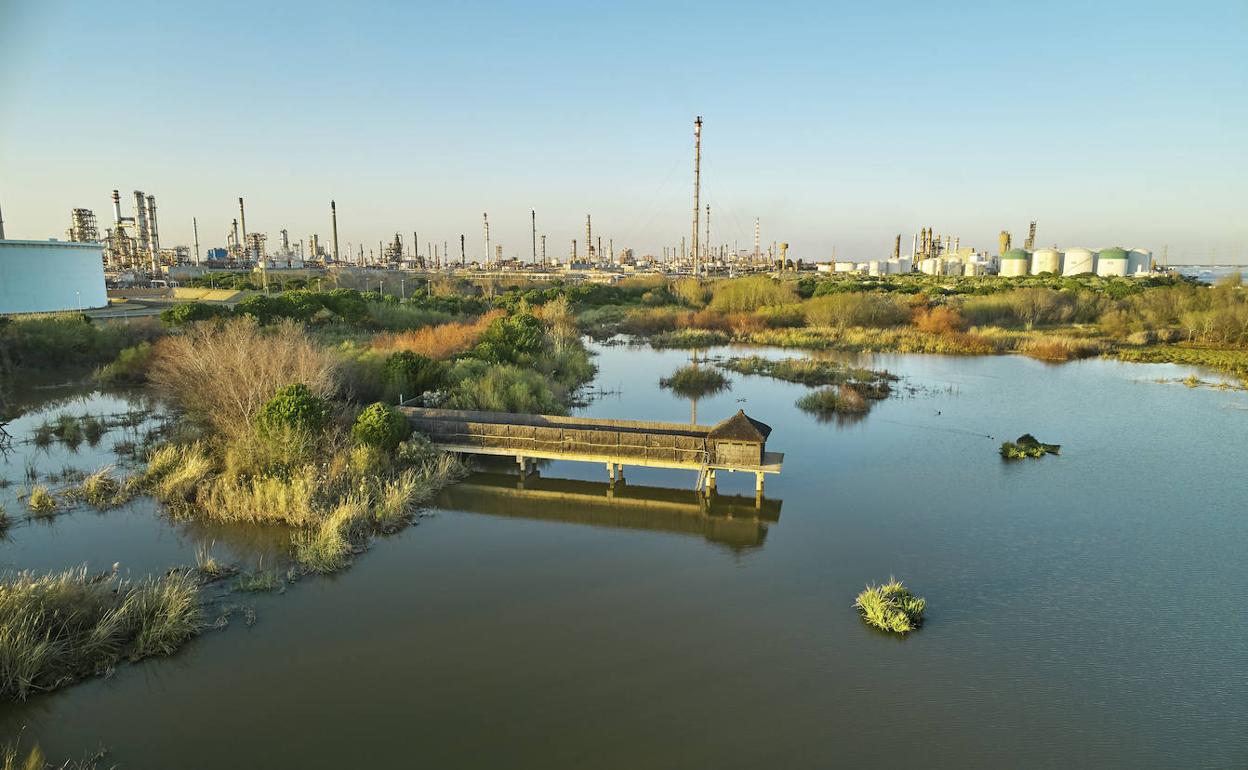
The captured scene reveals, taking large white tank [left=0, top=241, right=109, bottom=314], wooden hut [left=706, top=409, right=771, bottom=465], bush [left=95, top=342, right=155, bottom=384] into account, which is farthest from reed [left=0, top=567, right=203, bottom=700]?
large white tank [left=0, top=241, right=109, bottom=314]

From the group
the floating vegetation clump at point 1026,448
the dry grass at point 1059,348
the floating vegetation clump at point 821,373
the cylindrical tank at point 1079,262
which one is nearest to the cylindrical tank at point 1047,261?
the cylindrical tank at point 1079,262

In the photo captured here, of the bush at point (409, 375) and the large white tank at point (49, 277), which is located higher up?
the large white tank at point (49, 277)

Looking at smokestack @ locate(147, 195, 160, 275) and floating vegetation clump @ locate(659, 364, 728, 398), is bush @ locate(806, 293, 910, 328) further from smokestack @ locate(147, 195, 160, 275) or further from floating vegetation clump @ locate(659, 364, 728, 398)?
smokestack @ locate(147, 195, 160, 275)

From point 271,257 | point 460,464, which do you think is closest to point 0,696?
point 460,464

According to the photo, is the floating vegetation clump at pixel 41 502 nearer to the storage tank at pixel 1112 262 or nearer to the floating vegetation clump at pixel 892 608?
the floating vegetation clump at pixel 892 608

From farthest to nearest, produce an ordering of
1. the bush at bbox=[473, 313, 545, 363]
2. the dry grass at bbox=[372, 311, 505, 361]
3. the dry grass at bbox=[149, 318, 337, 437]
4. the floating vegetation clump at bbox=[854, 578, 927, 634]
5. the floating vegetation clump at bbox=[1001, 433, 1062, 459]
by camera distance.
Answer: the dry grass at bbox=[372, 311, 505, 361], the bush at bbox=[473, 313, 545, 363], the floating vegetation clump at bbox=[1001, 433, 1062, 459], the dry grass at bbox=[149, 318, 337, 437], the floating vegetation clump at bbox=[854, 578, 927, 634]
